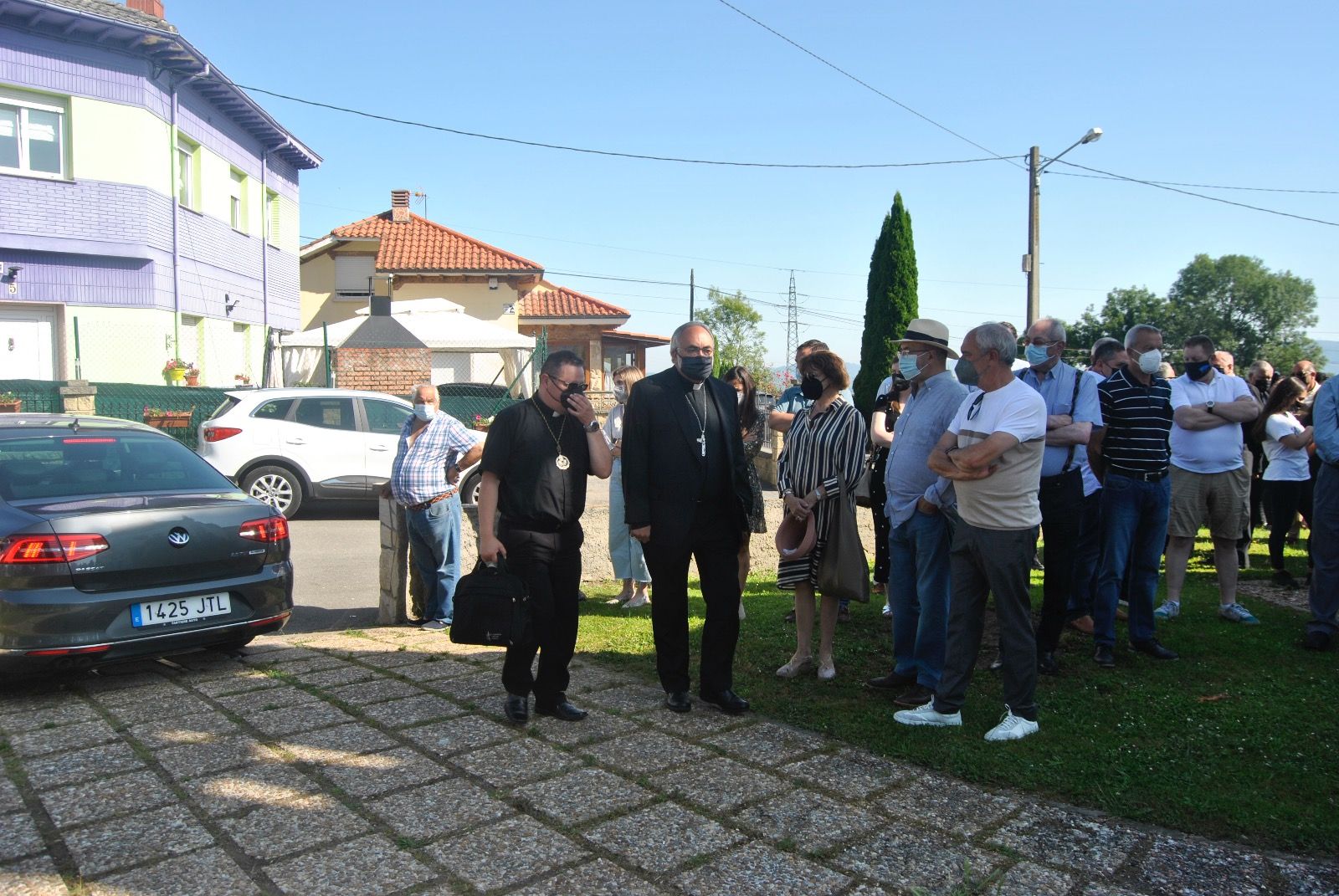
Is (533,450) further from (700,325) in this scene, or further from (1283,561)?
(1283,561)

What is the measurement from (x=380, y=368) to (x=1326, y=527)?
17698 mm

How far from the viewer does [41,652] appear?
505 centimetres

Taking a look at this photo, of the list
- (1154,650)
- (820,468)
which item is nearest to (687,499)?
(820,468)

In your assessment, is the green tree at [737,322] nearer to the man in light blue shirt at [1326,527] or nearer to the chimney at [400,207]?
the chimney at [400,207]

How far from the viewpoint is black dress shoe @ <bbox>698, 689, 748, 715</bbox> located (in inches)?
199

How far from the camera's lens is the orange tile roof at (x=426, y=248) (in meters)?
33.4

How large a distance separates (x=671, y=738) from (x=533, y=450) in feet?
4.97

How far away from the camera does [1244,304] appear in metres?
91.2

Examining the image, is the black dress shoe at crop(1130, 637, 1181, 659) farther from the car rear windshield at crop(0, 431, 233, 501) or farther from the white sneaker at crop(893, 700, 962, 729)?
the car rear windshield at crop(0, 431, 233, 501)

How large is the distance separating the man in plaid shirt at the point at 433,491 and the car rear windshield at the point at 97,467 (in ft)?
4.01

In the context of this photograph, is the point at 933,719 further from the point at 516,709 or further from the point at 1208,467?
the point at 1208,467

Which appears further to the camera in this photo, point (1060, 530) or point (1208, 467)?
point (1208, 467)

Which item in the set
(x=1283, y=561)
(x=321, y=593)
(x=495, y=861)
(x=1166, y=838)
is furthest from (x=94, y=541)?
(x=1283, y=561)

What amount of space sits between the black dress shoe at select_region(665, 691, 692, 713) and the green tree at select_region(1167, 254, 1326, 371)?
94994mm
